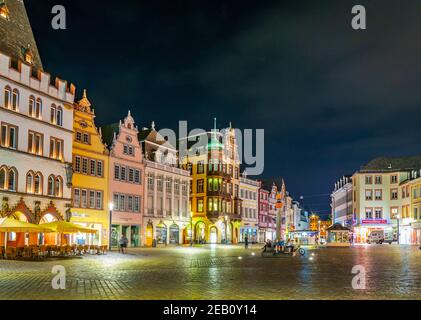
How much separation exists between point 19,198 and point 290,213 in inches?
4385

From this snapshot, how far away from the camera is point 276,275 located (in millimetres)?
23156

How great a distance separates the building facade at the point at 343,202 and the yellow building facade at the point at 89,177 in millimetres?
69831

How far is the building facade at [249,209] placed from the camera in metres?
102

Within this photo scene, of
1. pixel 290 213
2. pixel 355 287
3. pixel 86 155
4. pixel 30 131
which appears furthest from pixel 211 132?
pixel 355 287

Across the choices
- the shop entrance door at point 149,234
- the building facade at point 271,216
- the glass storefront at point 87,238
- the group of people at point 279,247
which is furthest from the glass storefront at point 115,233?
the building facade at point 271,216

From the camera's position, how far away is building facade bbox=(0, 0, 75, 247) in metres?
45.2

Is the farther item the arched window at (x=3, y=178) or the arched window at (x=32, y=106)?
the arched window at (x=32, y=106)

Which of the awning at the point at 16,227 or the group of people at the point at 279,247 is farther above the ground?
the awning at the point at 16,227

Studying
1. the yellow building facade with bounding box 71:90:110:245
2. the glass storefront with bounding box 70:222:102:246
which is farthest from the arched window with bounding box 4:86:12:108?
the glass storefront with bounding box 70:222:102:246

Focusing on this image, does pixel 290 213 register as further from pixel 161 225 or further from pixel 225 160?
pixel 161 225

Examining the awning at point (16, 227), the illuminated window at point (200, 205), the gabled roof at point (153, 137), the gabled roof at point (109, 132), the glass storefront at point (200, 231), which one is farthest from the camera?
the illuminated window at point (200, 205)

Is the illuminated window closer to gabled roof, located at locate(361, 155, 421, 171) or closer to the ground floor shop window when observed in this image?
the ground floor shop window

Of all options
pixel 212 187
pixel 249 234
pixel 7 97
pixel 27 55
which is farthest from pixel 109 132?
pixel 249 234

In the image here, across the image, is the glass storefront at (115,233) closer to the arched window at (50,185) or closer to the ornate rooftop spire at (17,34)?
the arched window at (50,185)
